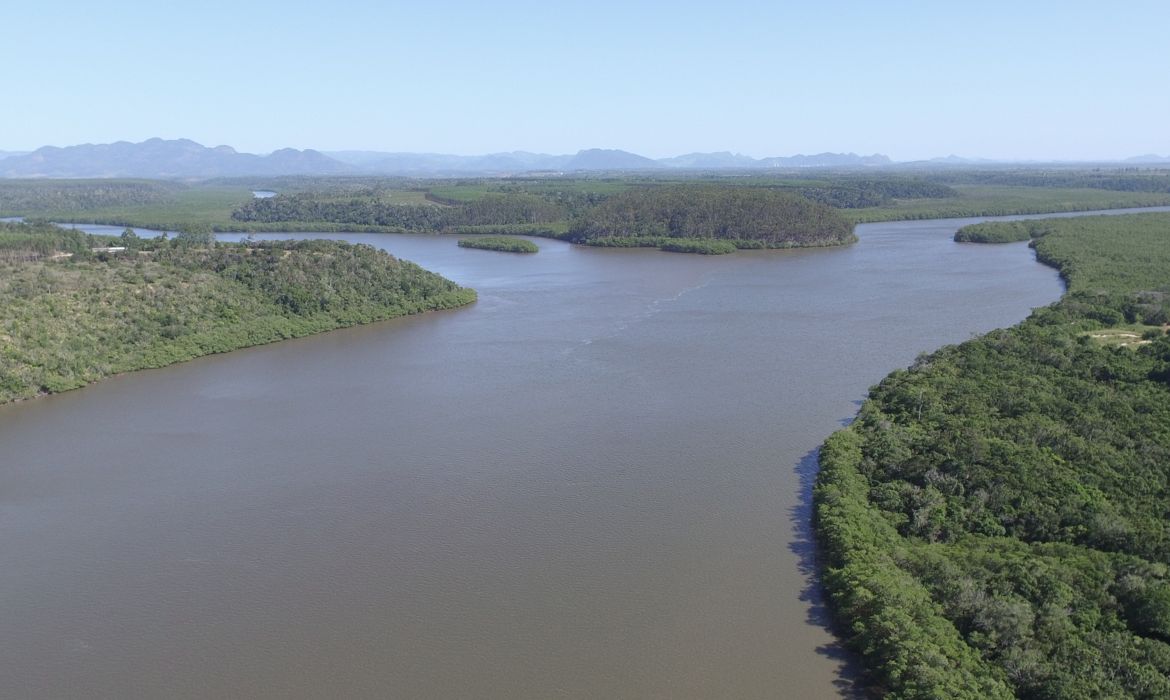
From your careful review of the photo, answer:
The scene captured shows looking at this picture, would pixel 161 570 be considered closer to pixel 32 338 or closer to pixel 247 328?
pixel 32 338

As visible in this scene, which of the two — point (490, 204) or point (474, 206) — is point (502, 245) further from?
point (474, 206)

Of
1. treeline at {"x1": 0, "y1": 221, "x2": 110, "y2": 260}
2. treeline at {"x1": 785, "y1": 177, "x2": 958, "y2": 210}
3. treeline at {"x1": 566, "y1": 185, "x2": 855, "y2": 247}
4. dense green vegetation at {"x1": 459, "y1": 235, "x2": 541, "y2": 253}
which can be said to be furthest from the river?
treeline at {"x1": 785, "y1": 177, "x2": 958, "y2": 210}

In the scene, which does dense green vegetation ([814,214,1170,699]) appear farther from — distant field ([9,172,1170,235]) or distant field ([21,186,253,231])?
distant field ([21,186,253,231])

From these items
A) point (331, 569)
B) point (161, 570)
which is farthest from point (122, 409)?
point (331, 569)

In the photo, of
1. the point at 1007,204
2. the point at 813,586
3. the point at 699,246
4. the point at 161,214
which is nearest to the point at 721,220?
the point at 699,246

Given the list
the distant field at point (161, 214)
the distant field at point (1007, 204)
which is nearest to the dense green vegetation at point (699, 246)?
the distant field at point (1007, 204)

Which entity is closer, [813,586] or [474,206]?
[813,586]

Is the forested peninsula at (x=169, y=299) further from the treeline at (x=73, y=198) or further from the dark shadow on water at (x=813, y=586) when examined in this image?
the treeline at (x=73, y=198)
